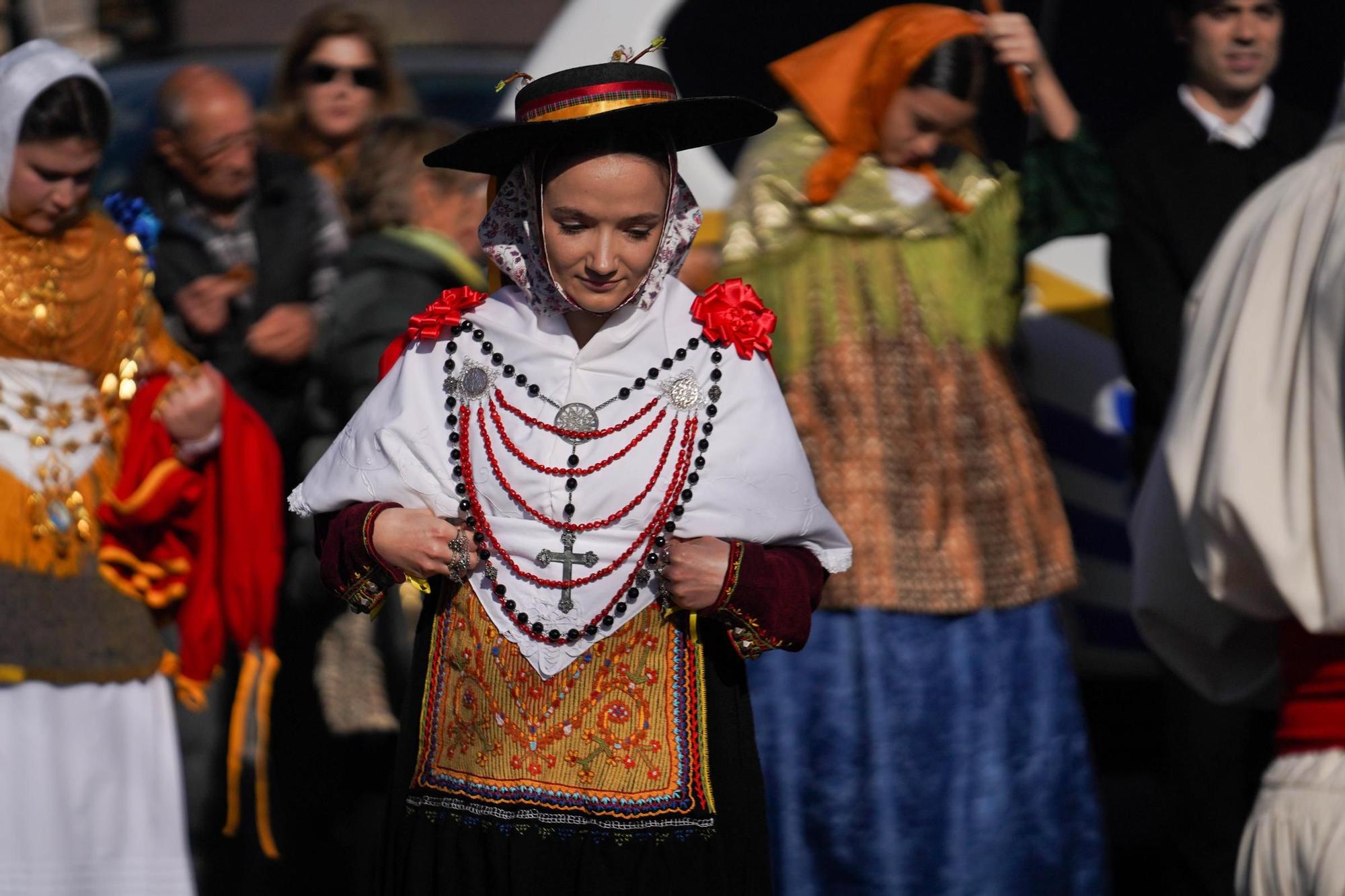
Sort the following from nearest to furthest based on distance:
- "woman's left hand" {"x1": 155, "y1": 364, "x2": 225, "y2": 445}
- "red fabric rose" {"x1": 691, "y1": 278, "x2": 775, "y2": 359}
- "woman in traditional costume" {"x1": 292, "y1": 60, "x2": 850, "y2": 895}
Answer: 1. "woman in traditional costume" {"x1": 292, "y1": 60, "x2": 850, "y2": 895}
2. "red fabric rose" {"x1": 691, "y1": 278, "x2": 775, "y2": 359}
3. "woman's left hand" {"x1": 155, "y1": 364, "x2": 225, "y2": 445}

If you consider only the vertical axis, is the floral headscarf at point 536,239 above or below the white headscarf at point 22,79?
below

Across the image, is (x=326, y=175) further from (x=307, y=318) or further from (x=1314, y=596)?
(x=1314, y=596)

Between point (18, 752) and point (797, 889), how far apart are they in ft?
5.69

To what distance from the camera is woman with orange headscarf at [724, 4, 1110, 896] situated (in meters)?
4.54

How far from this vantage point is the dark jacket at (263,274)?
5320 millimetres

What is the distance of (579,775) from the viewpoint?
9.91 feet

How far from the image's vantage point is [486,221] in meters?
3.16

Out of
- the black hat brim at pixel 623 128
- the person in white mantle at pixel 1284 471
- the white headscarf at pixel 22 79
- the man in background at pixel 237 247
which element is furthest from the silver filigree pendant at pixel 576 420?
the man in background at pixel 237 247

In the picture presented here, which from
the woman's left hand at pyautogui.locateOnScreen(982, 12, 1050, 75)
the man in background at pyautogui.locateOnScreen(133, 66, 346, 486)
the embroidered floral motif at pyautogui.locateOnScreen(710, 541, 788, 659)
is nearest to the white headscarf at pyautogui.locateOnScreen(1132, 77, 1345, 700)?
the embroidered floral motif at pyautogui.locateOnScreen(710, 541, 788, 659)

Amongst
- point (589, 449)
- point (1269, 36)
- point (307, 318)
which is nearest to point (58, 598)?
point (307, 318)

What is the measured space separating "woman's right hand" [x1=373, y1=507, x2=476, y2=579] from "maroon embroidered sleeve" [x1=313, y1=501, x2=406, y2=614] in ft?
0.06

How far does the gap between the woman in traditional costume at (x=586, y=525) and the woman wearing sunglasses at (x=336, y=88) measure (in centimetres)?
280

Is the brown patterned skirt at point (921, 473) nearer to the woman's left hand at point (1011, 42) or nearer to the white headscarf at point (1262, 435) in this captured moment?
the woman's left hand at point (1011, 42)

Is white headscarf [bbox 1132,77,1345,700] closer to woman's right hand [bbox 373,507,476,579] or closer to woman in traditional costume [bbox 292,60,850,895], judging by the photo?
woman in traditional costume [bbox 292,60,850,895]
